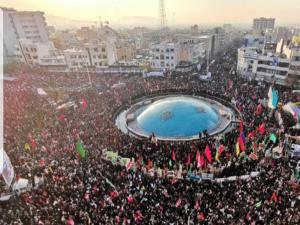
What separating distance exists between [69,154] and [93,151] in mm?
2471

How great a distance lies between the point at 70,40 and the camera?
305ft

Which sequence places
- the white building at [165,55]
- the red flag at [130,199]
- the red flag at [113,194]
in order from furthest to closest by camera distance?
the white building at [165,55], the red flag at [113,194], the red flag at [130,199]

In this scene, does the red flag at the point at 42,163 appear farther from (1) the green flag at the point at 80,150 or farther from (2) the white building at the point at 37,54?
(2) the white building at the point at 37,54

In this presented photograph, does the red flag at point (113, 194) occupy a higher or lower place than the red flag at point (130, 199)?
higher

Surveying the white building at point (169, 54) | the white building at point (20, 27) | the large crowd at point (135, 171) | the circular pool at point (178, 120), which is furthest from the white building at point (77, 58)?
the circular pool at point (178, 120)

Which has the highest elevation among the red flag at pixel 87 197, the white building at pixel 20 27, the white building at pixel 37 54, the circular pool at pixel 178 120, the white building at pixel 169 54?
the white building at pixel 20 27

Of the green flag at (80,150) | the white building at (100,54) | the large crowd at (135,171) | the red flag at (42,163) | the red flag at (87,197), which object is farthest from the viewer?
the white building at (100,54)

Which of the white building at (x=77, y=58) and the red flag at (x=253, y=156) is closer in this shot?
the red flag at (x=253, y=156)

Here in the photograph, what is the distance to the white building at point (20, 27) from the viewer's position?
67.4 metres

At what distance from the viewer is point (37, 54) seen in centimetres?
5966

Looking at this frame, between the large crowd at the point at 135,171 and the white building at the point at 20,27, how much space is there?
1624 inches

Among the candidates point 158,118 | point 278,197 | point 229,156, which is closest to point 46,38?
point 158,118

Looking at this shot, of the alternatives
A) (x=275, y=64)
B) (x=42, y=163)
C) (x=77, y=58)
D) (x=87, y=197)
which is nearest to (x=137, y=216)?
(x=87, y=197)

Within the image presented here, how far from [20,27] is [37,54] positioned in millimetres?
19844
